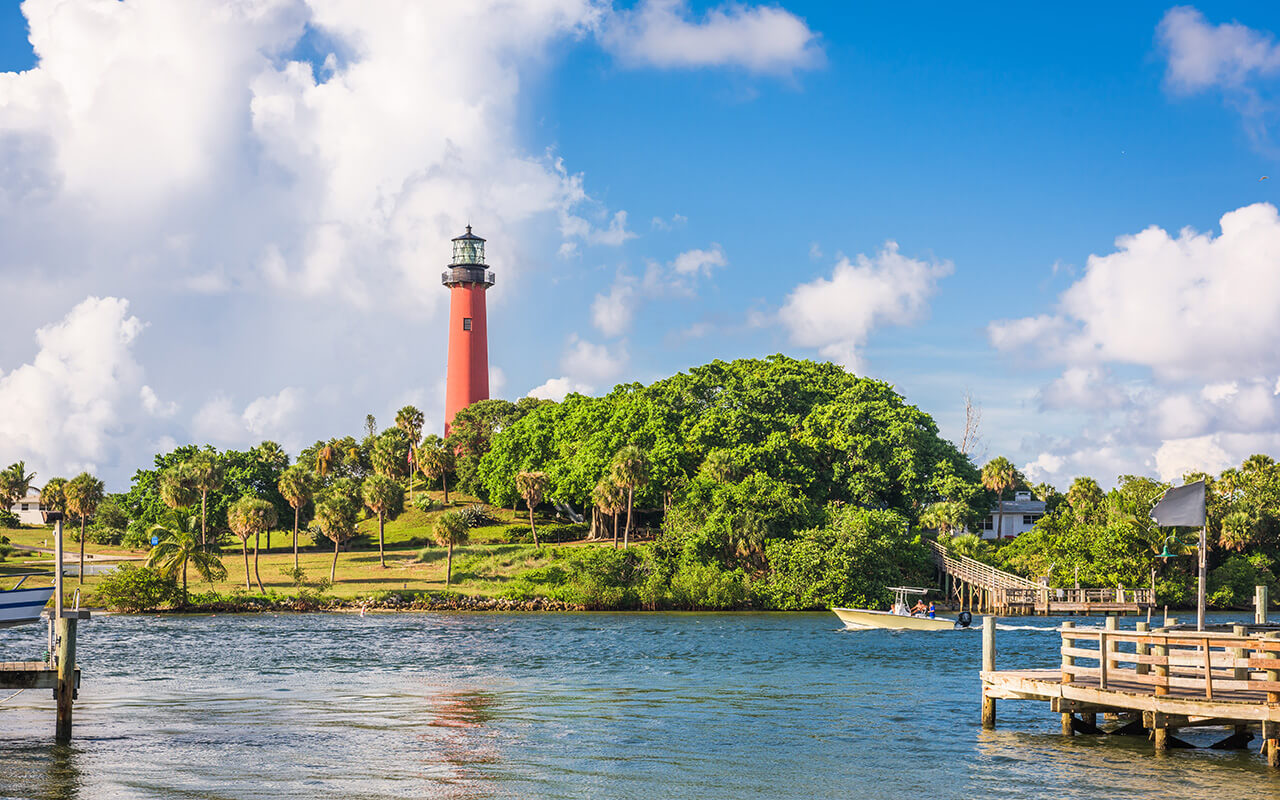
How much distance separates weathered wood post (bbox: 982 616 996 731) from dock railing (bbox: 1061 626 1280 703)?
185 cm

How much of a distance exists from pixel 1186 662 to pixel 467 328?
10532cm

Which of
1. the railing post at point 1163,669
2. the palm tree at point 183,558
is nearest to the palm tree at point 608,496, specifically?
the palm tree at point 183,558

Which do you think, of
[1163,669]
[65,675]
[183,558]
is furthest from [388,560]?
[1163,669]

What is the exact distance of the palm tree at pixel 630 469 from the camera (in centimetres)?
9531

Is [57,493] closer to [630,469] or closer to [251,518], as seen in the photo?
[251,518]

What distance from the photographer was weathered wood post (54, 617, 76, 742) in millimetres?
25469

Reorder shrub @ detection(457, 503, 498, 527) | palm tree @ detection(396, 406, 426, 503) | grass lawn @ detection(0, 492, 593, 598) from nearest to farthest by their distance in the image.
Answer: grass lawn @ detection(0, 492, 593, 598) < shrub @ detection(457, 503, 498, 527) < palm tree @ detection(396, 406, 426, 503)

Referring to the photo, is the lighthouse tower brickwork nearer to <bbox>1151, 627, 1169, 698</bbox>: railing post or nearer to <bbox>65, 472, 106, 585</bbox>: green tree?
<bbox>65, 472, 106, 585</bbox>: green tree

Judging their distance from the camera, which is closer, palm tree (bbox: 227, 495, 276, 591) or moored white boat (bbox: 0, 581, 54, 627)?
moored white boat (bbox: 0, 581, 54, 627)

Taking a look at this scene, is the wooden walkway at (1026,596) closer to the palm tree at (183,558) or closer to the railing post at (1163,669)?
the palm tree at (183,558)

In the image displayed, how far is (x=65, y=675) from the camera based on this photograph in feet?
85.9

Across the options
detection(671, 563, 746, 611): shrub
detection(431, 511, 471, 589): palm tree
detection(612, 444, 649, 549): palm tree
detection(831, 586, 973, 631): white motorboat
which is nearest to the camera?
detection(831, 586, 973, 631): white motorboat

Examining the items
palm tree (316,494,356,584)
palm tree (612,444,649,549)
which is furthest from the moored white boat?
palm tree (612,444,649,549)

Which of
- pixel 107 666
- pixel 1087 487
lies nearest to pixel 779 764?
pixel 107 666
